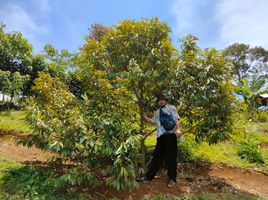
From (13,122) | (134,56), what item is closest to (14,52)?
(13,122)

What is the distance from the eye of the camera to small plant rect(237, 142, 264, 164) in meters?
7.58

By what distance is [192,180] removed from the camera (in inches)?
237

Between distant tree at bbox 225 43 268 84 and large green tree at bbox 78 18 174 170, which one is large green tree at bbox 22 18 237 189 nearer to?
large green tree at bbox 78 18 174 170

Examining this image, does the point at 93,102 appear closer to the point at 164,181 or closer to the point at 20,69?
the point at 164,181

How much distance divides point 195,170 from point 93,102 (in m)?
3.08

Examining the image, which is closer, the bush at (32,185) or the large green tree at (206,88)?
the bush at (32,185)

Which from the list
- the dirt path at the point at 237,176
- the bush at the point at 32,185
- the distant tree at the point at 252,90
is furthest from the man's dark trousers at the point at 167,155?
the distant tree at the point at 252,90

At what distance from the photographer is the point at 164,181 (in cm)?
566

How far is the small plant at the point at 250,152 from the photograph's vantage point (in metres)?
7.58

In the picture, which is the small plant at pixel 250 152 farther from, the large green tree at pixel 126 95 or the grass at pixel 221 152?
the large green tree at pixel 126 95

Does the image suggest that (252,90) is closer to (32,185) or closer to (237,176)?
(237,176)

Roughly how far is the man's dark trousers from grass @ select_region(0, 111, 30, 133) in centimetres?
436

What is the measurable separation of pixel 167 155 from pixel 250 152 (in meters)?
3.29

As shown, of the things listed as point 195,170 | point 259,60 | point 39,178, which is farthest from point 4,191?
point 259,60
